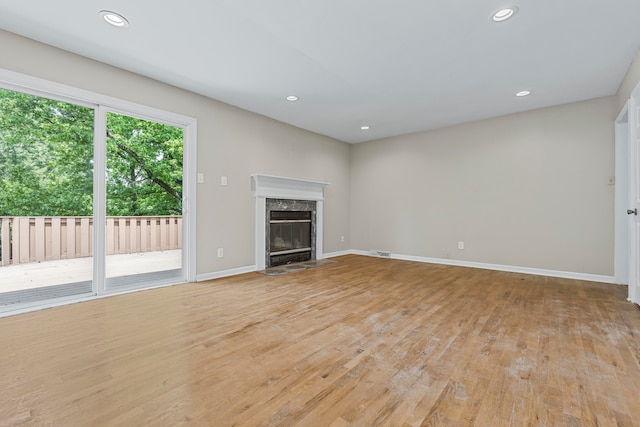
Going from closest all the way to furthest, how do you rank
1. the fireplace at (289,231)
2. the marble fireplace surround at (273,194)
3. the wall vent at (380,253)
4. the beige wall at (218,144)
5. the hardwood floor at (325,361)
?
the hardwood floor at (325,361) < the beige wall at (218,144) < the marble fireplace surround at (273,194) < the fireplace at (289,231) < the wall vent at (380,253)

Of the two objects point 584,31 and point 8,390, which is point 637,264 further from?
point 8,390

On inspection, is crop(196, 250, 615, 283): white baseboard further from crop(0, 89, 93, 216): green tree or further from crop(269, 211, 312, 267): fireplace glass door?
crop(0, 89, 93, 216): green tree

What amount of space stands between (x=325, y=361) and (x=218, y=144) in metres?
3.23

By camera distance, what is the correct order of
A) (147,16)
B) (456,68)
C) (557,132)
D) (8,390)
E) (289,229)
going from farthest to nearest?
(289,229)
(557,132)
(456,68)
(147,16)
(8,390)

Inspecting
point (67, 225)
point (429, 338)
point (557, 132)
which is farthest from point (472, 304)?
point (67, 225)

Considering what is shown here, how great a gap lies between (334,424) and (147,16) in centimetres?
297

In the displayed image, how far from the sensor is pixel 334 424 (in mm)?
1235

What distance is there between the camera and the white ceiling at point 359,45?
219cm

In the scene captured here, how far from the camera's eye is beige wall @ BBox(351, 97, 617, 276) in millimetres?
3887

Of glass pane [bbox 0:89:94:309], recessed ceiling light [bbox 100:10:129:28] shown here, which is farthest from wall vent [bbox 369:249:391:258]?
recessed ceiling light [bbox 100:10:129:28]

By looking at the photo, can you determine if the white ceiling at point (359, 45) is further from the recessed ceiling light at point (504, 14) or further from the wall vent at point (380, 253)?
the wall vent at point (380, 253)

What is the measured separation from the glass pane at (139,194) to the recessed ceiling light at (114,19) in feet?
3.54

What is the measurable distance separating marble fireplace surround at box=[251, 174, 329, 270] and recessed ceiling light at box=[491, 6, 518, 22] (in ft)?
10.6

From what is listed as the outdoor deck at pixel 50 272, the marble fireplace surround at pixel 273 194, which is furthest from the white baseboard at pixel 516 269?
the outdoor deck at pixel 50 272
